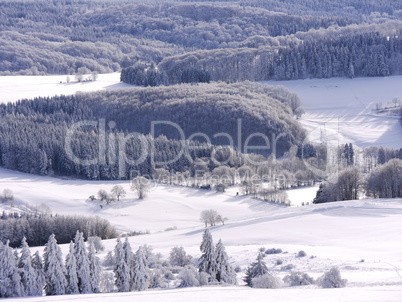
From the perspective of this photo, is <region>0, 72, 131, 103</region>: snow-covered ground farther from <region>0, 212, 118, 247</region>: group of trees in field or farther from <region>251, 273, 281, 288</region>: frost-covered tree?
<region>251, 273, 281, 288</region>: frost-covered tree

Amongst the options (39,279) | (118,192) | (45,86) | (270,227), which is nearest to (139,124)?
(118,192)

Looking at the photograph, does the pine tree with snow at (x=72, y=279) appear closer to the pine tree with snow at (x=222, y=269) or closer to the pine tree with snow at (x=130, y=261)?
the pine tree with snow at (x=130, y=261)

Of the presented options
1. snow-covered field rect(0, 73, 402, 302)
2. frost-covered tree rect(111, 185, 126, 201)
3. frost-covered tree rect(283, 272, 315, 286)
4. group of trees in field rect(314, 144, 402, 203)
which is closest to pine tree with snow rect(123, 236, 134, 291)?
snow-covered field rect(0, 73, 402, 302)

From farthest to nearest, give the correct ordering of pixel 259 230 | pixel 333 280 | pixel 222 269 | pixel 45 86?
1. pixel 45 86
2. pixel 259 230
3. pixel 222 269
4. pixel 333 280

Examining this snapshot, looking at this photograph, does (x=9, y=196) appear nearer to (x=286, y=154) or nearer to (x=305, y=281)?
(x=286, y=154)

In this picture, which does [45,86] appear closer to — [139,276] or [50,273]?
[50,273]

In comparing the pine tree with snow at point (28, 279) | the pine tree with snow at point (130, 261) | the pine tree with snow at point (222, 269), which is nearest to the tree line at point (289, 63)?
the pine tree with snow at point (222, 269)

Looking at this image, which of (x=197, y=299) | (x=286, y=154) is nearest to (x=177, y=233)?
(x=197, y=299)
